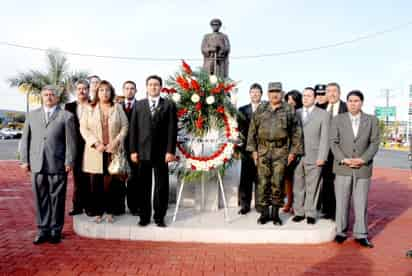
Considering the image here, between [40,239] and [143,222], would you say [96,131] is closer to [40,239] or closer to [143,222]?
[143,222]

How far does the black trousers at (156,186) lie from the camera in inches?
171

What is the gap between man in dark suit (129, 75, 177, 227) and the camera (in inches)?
168

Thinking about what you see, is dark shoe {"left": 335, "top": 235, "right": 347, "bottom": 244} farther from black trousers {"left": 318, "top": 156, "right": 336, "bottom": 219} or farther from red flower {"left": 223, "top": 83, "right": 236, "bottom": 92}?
red flower {"left": 223, "top": 83, "right": 236, "bottom": 92}

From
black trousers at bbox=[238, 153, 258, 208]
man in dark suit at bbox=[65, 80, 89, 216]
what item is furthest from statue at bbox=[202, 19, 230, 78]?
man in dark suit at bbox=[65, 80, 89, 216]

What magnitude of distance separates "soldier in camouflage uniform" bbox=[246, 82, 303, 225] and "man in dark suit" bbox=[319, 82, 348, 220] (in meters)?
0.78

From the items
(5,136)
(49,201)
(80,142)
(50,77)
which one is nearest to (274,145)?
(80,142)

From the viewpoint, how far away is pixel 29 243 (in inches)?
163

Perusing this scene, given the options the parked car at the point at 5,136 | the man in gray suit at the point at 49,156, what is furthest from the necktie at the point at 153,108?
the parked car at the point at 5,136

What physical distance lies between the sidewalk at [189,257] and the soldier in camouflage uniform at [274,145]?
675mm

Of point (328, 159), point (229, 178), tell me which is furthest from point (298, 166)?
point (229, 178)

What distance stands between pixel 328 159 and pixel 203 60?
11.2 feet

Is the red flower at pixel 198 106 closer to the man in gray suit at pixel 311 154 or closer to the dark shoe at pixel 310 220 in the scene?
the man in gray suit at pixel 311 154

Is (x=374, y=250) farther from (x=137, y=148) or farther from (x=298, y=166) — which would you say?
(x=137, y=148)

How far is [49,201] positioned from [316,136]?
12.0 ft
